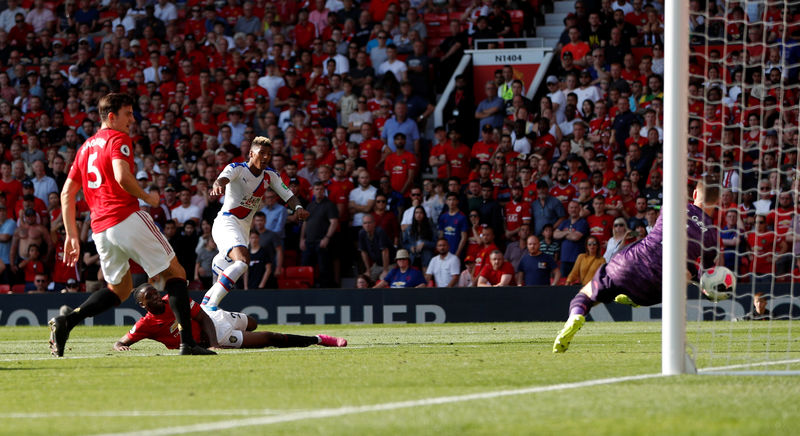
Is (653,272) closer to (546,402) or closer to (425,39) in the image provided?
(546,402)

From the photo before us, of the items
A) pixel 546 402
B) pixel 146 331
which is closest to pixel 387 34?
pixel 146 331

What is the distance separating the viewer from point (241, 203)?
1362 centimetres

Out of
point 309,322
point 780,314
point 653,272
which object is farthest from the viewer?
point 309,322

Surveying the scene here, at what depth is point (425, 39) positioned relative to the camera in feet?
80.4

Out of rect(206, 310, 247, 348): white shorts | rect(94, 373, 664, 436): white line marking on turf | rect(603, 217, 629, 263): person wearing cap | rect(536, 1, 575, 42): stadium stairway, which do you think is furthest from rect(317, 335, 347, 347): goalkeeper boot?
rect(536, 1, 575, 42): stadium stairway

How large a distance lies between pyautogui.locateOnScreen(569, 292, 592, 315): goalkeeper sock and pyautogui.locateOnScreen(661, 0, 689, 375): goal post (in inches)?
97.2

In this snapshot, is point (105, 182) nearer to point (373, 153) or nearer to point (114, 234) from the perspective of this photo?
point (114, 234)

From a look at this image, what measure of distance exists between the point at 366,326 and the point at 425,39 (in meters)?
8.11

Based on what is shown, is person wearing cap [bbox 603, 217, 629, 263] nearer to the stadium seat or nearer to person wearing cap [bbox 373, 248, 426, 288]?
person wearing cap [bbox 373, 248, 426, 288]

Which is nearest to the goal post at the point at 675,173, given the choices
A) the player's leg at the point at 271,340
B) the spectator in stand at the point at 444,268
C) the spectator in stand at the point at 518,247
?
the player's leg at the point at 271,340

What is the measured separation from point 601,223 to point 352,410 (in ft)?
45.1

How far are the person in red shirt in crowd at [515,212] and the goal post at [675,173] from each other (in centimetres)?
1257

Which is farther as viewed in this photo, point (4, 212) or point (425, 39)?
point (425, 39)

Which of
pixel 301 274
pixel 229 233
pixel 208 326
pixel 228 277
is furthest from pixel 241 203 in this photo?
pixel 301 274
